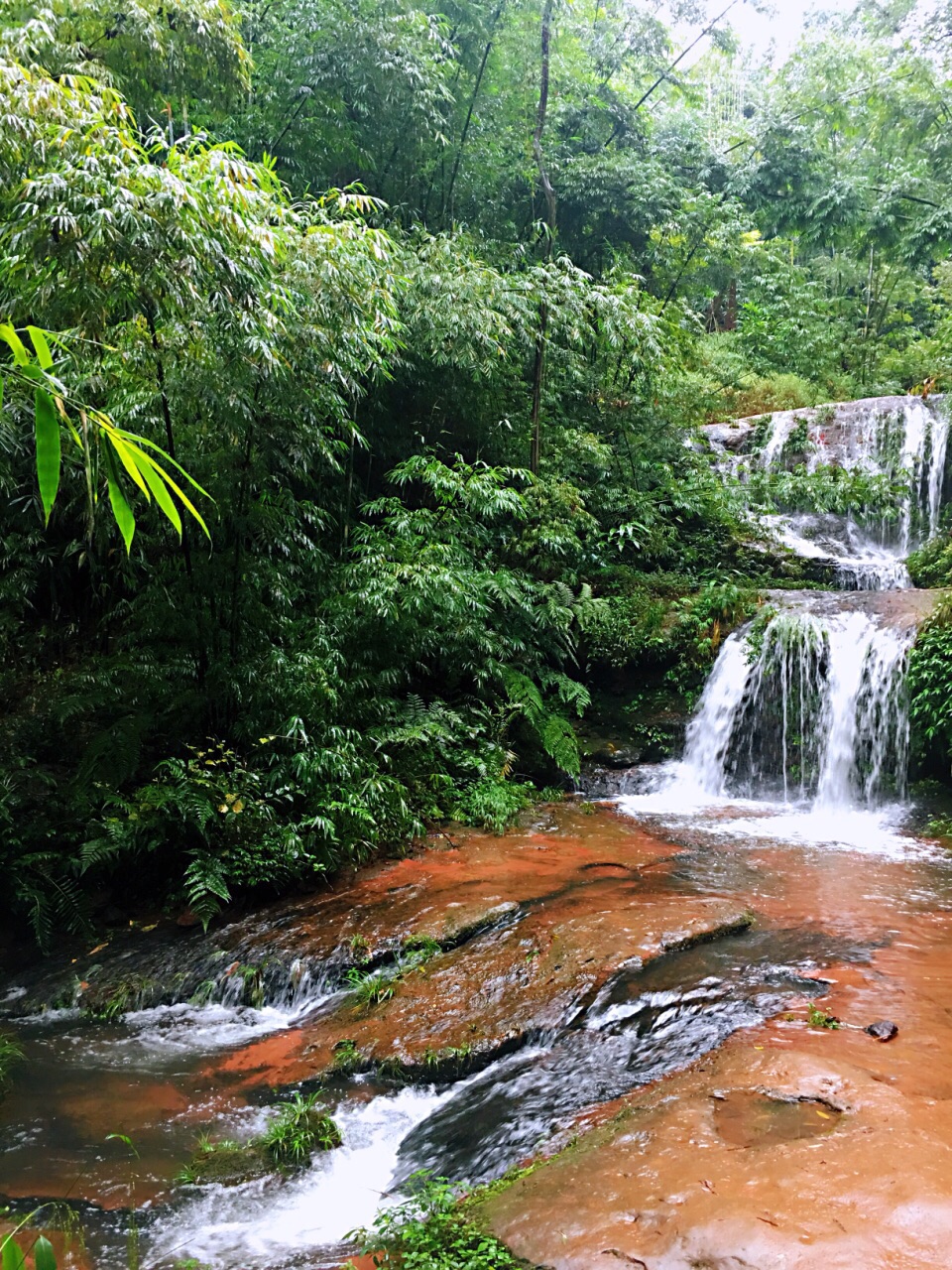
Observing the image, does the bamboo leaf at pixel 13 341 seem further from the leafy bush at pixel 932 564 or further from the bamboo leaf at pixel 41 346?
the leafy bush at pixel 932 564

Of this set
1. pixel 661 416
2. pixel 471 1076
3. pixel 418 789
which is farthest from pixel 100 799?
pixel 661 416

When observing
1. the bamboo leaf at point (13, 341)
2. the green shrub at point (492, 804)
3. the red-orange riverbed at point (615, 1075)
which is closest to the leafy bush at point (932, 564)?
the red-orange riverbed at point (615, 1075)

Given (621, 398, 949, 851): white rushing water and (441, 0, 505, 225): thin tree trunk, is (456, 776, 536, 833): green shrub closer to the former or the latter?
(621, 398, 949, 851): white rushing water

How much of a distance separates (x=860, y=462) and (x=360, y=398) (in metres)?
8.39

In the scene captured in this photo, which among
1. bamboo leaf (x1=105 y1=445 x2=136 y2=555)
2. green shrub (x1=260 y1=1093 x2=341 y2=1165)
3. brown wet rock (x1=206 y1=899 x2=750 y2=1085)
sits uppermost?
bamboo leaf (x1=105 y1=445 x2=136 y2=555)

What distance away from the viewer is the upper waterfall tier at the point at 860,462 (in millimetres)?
11422

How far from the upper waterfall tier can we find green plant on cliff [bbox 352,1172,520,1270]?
9.90m

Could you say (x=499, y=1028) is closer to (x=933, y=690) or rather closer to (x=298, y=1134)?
(x=298, y=1134)

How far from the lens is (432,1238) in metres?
2.31

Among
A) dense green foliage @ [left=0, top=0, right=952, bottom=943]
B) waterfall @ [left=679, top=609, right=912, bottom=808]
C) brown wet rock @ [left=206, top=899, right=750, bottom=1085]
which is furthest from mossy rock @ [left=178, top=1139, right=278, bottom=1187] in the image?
waterfall @ [left=679, top=609, right=912, bottom=808]

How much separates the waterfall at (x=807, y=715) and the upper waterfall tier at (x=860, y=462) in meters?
2.50

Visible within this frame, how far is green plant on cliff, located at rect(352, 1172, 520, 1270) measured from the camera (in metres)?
2.17

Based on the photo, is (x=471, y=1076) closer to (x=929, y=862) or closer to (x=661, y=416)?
(x=929, y=862)

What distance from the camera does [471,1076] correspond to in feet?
11.5
